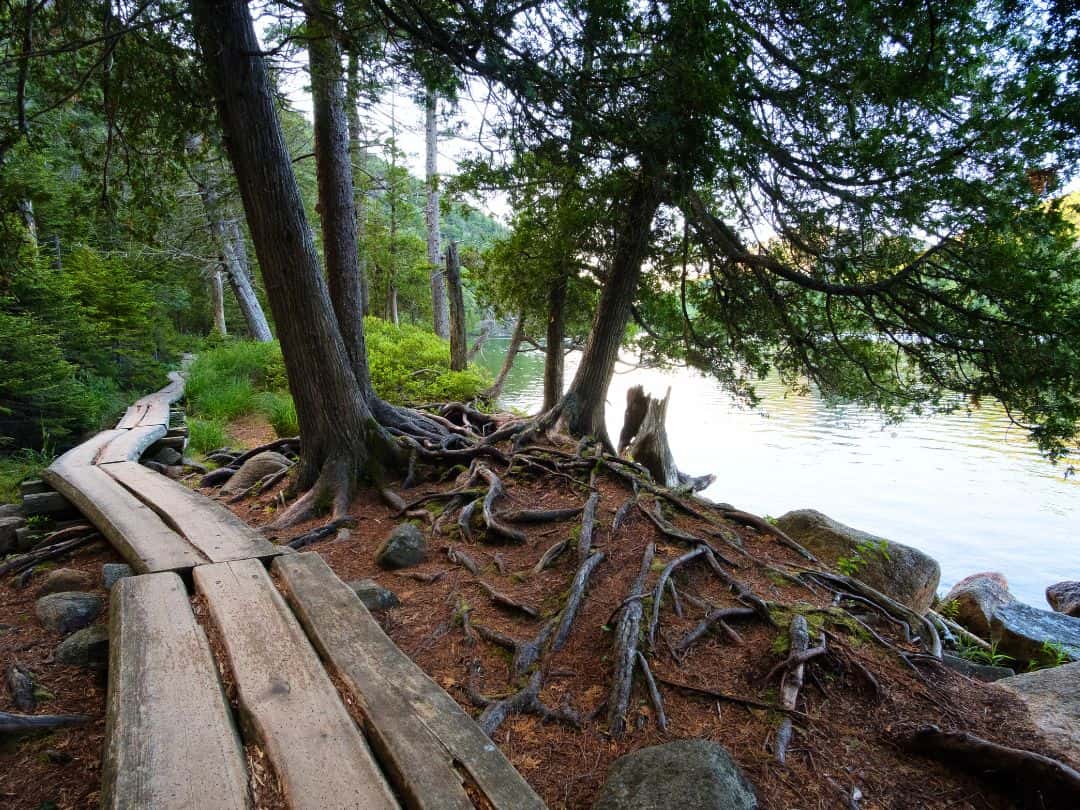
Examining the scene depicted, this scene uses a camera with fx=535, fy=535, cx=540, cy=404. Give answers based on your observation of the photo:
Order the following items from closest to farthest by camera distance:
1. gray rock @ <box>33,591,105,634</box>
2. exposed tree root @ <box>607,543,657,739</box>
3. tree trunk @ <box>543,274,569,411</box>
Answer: exposed tree root @ <box>607,543,657,739</box>
gray rock @ <box>33,591,105,634</box>
tree trunk @ <box>543,274,569,411</box>

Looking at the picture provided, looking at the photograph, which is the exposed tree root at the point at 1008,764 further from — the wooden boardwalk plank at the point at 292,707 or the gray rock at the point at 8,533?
the gray rock at the point at 8,533

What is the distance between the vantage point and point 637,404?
9.76 metres

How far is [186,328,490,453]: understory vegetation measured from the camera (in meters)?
9.05

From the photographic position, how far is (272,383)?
1269 cm

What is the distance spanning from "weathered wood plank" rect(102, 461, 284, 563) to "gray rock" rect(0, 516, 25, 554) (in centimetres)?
76

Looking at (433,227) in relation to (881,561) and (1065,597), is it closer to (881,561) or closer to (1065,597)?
(881,561)

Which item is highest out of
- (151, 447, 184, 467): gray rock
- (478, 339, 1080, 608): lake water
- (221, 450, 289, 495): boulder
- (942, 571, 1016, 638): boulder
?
(221, 450, 289, 495): boulder

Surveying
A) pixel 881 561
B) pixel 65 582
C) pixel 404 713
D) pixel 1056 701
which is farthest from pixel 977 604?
pixel 65 582

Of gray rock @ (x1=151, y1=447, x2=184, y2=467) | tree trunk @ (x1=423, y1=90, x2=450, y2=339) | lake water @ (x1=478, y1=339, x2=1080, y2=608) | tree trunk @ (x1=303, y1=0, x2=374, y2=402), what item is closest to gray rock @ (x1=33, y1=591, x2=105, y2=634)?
tree trunk @ (x1=303, y1=0, x2=374, y2=402)

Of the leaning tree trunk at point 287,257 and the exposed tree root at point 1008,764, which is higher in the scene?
the leaning tree trunk at point 287,257

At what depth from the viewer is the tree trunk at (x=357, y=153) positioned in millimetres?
4577

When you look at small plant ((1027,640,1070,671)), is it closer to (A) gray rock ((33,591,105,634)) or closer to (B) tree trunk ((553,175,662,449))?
(B) tree trunk ((553,175,662,449))

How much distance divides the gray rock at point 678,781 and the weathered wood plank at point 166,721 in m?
1.39

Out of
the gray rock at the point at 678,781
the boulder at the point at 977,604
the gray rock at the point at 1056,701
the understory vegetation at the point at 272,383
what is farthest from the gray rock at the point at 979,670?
the understory vegetation at the point at 272,383
